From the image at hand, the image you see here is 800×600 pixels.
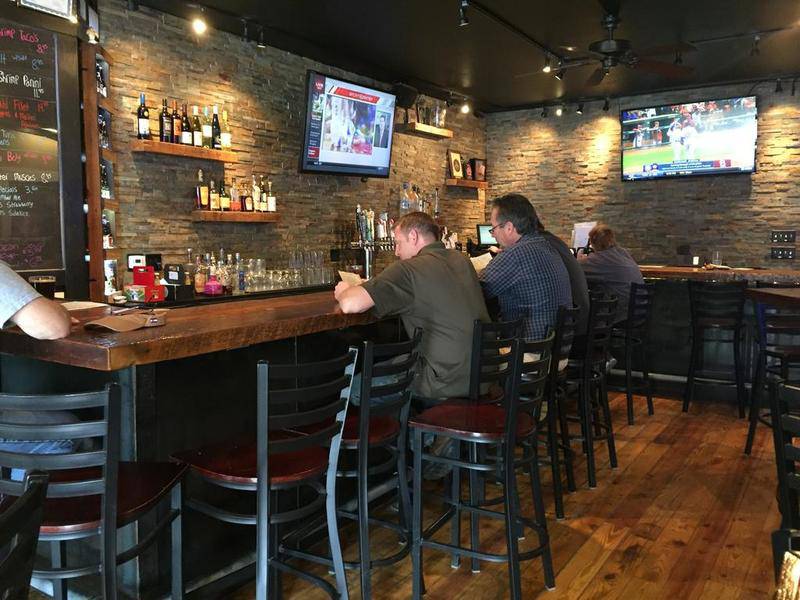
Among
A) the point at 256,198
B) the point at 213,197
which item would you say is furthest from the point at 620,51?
the point at 213,197

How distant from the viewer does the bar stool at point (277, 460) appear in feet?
6.12

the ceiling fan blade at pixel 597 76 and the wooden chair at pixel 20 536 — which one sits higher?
the ceiling fan blade at pixel 597 76

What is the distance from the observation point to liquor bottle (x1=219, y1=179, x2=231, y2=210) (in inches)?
198

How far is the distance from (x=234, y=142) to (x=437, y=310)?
3114 mm

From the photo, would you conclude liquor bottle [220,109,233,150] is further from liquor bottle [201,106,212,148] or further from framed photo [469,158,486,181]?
framed photo [469,158,486,181]

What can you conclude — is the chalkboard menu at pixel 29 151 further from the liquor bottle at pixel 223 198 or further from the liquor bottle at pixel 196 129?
the liquor bottle at pixel 223 198

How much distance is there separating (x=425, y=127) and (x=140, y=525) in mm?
5566

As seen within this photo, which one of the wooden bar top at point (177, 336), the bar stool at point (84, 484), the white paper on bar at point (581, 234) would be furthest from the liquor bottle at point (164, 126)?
the white paper on bar at point (581, 234)

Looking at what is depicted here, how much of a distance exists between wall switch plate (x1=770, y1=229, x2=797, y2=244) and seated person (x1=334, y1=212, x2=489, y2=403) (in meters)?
5.59

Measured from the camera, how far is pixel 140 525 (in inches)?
86.4

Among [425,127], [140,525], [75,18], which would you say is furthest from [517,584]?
[425,127]

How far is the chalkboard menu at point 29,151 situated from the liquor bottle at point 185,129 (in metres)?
0.94

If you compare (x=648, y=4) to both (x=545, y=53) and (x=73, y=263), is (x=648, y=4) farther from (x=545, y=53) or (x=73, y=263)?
(x=73, y=263)

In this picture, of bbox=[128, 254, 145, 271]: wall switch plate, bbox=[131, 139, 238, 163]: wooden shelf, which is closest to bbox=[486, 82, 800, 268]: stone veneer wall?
bbox=[131, 139, 238, 163]: wooden shelf
